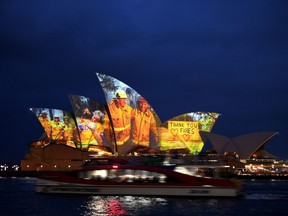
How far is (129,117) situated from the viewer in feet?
309

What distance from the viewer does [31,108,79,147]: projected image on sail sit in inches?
3999

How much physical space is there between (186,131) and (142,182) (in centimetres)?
6264

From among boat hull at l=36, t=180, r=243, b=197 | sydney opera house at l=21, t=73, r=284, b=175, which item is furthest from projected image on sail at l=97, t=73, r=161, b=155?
boat hull at l=36, t=180, r=243, b=197

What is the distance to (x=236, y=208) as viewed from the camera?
33.4m

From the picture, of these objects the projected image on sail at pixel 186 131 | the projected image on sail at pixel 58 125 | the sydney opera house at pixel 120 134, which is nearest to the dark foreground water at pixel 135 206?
the sydney opera house at pixel 120 134

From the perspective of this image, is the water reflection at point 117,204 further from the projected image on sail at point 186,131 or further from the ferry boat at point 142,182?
the projected image on sail at point 186,131

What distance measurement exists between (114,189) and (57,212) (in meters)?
8.16

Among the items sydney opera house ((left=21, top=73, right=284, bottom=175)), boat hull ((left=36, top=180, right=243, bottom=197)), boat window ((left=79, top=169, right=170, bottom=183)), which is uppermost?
sydney opera house ((left=21, top=73, right=284, bottom=175))

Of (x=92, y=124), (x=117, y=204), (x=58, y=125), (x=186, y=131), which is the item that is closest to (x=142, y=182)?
Result: (x=117, y=204)

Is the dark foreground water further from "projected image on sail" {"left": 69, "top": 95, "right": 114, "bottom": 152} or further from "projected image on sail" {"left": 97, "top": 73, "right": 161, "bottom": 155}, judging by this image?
"projected image on sail" {"left": 69, "top": 95, "right": 114, "bottom": 152}

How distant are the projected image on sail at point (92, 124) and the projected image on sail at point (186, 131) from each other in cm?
912

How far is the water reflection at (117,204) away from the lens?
30867mm

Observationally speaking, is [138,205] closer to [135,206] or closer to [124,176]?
[135,206]

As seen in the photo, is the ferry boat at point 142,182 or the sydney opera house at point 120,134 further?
the sydney opera house at point 120,134
